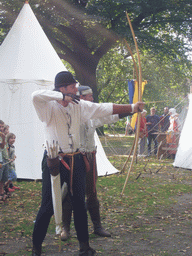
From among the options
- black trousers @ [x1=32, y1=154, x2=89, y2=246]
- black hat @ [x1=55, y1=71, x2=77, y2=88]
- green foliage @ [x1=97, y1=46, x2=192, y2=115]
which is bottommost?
black trousers @ [x1=32, y1=154, x2=89, y2=246]

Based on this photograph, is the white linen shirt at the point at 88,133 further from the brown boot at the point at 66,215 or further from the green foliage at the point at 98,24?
the green foliage at the point at 98,24

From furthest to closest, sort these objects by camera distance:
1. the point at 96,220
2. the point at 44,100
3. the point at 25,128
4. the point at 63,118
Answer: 1. the point at 25,128
2. the point at 96,220
3. the point at 63,118
4. the point at 44,100

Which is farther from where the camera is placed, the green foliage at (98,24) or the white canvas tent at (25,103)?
the green foliage at (98,24)

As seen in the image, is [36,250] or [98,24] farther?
[98,24]

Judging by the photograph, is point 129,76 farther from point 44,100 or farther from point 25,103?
point 44,100

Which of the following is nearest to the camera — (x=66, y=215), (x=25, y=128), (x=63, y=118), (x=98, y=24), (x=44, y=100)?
(x=44, y=100)

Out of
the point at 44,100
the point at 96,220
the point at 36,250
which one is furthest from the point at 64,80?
the point at 96,220

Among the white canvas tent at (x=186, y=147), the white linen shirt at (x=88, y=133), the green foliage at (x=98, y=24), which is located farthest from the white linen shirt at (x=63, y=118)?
the green foliage at (x=98, y=24)

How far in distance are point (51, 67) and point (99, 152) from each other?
7.15ft

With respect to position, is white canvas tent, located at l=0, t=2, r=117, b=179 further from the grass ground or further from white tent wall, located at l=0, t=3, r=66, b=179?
the grass ground

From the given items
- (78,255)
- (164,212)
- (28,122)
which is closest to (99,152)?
(28,122)

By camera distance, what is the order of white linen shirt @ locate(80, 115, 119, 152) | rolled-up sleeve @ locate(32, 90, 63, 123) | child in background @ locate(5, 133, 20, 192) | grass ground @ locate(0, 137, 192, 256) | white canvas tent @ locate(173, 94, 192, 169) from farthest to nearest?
white canvas tent @ locate(173, 94, 192, 169), child in background @ locate(5, 133, 20, 192), white linen shirt @ locate(80, 115, 119, 152), grass ground @ locate(0, 137, 192, 256), rolled-up sleeve @ locate(32, 90, 63, 123)

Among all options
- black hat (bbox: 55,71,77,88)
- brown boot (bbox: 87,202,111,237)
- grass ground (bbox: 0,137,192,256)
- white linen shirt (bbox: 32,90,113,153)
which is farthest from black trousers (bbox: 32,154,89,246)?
brown boot (bbox: 87,202,111,237)

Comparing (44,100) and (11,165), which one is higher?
(44,100)
